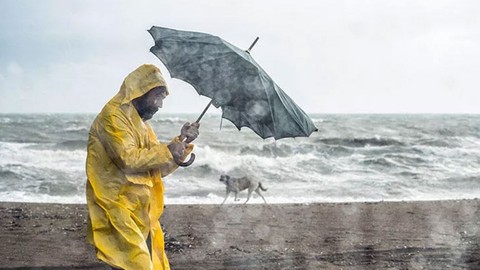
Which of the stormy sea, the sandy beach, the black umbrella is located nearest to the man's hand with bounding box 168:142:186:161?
the black umbrella

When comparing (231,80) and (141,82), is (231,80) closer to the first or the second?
(231,80)

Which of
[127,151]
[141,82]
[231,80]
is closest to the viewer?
[127,151]

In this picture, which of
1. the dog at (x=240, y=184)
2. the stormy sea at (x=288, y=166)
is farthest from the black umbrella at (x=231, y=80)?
the dog at (x=240, y=184)

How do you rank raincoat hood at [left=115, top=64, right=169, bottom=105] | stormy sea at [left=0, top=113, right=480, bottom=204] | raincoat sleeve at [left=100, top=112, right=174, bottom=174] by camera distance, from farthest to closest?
stormy sea at [left=0, top=113, right=480, bottom=204] → raincoat hood at [left=115, top=64, right=169, bottom=105] → raincoat sleeve at [left=100, top=112, right=174, bottom=174]

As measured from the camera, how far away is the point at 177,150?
3623 mm

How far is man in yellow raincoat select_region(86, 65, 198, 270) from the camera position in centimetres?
357

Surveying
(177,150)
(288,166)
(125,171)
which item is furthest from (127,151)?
(288,166)

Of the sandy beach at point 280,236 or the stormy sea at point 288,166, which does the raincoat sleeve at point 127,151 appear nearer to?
the sandy beach at point 280,236

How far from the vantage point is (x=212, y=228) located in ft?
30.7

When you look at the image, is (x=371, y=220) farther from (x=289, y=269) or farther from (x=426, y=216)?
(x=289, y=269)

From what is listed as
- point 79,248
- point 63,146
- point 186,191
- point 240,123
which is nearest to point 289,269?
point 79,248

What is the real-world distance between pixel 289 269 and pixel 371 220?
3491 millimetres

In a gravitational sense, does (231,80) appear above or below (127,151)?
above

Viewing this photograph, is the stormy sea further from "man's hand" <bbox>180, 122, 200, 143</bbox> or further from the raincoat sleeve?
the raincoat sleeve
